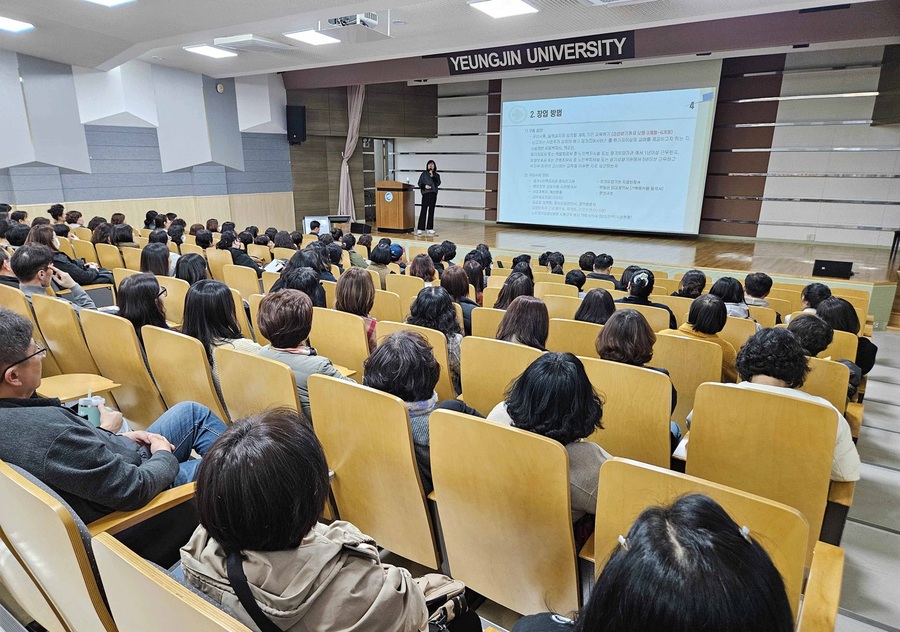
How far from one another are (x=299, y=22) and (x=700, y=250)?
23.1ft

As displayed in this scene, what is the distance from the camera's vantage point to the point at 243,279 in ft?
14.0

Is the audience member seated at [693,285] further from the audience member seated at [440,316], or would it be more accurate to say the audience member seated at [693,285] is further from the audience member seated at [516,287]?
the audience member seated at [440,316]

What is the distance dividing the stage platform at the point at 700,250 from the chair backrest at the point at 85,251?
510cm

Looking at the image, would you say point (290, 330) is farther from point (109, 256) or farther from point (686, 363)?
point (109, 256)

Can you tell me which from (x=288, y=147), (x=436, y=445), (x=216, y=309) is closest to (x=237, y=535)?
(x=436, y=445)

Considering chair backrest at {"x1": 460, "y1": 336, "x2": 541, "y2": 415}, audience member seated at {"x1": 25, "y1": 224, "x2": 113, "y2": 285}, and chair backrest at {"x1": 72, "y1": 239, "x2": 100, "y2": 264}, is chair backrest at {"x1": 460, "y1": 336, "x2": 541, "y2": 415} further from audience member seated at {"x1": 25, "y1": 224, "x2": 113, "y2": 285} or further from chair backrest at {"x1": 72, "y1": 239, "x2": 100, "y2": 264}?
chair backrest at {"x1": 72, "y1": 239, "x2": 100, "y2": 264}

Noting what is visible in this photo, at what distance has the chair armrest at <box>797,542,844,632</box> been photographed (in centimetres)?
105

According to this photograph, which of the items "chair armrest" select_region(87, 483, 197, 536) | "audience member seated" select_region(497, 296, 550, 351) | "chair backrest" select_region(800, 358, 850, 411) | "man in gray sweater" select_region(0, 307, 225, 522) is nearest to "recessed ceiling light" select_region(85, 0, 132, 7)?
"man in gray sweater" select_region(0, 307, 225, 522)

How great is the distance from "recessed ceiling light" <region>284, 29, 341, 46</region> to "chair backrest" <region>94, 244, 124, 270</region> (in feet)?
13.1

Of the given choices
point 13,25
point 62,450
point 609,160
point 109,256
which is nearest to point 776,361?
point 62,450

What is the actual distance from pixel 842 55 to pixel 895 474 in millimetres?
9106

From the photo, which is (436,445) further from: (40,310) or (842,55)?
(842,55)

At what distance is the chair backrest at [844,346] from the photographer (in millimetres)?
2857

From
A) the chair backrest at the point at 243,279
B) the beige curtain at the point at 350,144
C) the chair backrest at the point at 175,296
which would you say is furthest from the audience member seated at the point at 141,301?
the beige curtain at the point at 350,144
